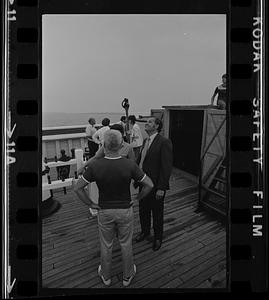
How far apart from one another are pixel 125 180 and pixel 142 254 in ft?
1.45

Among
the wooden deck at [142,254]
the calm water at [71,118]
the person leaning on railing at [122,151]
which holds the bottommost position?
the wooden deck at [142,254]

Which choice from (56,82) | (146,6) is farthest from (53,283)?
(146,6)

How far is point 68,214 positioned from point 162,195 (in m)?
0.57

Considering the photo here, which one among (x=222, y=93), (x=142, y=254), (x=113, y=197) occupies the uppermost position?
(x=222, y=93)

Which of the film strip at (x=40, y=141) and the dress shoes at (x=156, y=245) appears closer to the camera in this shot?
the film strip at (x=40, y=141)

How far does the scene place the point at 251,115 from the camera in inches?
52.4

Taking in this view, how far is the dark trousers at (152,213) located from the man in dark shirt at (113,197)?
0.15 feet

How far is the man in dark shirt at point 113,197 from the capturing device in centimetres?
135

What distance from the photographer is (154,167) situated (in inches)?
55.7

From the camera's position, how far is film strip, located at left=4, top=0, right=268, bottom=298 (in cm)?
130

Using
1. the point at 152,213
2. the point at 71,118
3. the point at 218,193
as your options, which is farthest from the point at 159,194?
the point at 71,118

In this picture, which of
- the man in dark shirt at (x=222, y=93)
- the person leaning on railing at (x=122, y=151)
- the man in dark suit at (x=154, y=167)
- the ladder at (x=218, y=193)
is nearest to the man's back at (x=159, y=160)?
the man in dark suit at (x=154, y=167)

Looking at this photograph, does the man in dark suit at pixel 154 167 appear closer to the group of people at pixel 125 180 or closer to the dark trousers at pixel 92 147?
the group of people at pixel 125 180

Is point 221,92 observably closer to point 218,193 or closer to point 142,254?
point 218,193
